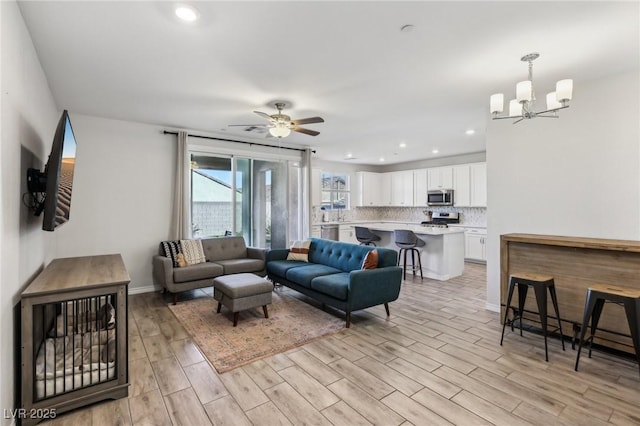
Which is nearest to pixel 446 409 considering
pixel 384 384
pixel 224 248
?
pixel 384 384

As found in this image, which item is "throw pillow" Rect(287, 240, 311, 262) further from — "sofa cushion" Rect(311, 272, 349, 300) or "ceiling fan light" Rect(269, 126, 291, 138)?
"ceiling fan light" Rect(269, 126, 291, 138)

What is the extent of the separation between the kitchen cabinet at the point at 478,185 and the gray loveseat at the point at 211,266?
5317mm

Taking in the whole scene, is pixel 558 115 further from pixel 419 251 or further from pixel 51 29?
pixel 51 29

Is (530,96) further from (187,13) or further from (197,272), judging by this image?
(197,272)

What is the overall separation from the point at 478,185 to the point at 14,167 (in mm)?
7883

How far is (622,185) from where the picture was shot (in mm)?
2988

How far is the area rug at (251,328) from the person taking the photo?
2.83 m

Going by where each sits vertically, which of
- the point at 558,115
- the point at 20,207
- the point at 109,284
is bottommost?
the point at 109,284

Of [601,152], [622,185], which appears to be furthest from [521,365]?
[601,152]

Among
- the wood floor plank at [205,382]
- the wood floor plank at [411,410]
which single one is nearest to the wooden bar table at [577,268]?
the wood floor plank at [411,410]

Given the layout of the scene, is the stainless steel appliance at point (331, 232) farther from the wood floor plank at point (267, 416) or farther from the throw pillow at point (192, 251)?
the wood floor plank at point (267, 416)

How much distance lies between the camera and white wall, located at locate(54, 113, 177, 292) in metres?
4.31

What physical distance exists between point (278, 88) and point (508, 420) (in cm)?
351

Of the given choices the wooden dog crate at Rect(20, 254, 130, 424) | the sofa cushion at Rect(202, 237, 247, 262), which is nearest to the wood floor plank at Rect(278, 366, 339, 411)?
the wooden dog crate at Rect(20, 254, 130, 424)
